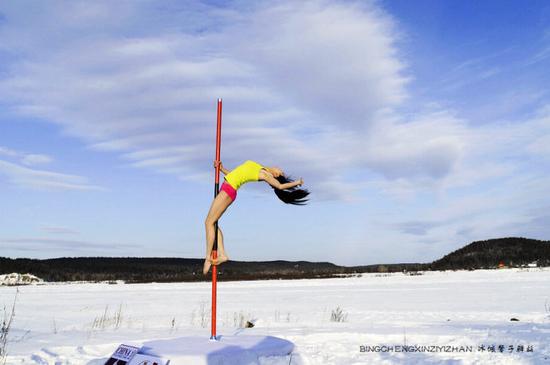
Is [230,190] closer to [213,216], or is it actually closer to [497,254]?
[213,216]

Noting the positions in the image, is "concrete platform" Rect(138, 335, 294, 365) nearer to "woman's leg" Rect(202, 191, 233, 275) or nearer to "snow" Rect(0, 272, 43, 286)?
"woman's leg" Rect(202, 191, 233, 275)

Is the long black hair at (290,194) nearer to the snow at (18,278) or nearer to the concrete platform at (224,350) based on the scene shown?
the concrete platform at (224,350)

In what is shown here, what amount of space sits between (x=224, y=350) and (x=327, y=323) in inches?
214

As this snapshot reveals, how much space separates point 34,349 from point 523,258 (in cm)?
4149

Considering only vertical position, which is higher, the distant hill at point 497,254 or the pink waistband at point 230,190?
the distant hill at point 497,254

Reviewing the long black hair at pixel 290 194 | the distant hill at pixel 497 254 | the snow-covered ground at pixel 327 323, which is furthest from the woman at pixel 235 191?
the distant hill at pixel 497 254

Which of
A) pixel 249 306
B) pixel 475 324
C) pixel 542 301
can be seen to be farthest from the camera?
pixel 249 306

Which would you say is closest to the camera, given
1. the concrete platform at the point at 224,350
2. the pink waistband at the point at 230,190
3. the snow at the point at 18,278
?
the concrete platform at the point at 224,350

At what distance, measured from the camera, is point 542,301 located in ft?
52.7

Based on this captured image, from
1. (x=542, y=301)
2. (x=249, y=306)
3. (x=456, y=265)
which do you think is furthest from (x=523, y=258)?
(x=249, y=306)

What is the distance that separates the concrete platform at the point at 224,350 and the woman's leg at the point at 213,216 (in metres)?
1.02

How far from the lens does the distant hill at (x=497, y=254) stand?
41594mm

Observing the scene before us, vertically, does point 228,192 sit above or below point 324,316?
above

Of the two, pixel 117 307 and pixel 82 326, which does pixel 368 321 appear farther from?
pixel 117 307
